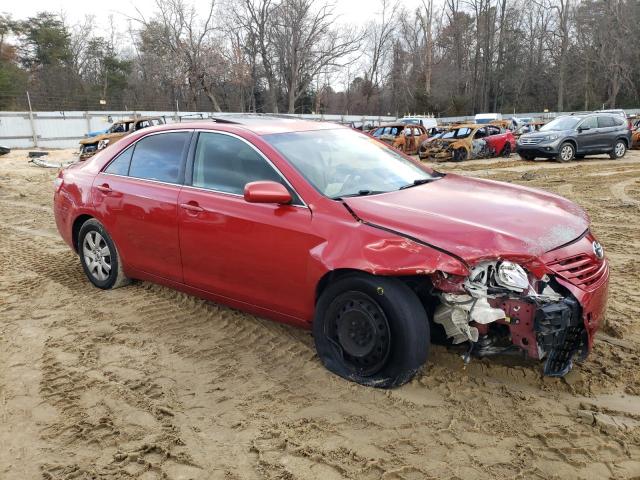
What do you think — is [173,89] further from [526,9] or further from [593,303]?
[593,303]

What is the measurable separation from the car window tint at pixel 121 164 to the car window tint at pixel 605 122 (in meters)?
17.5

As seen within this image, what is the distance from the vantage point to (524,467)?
2502 millimetres

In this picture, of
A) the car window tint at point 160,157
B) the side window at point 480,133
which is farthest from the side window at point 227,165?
the side window at point 480,133

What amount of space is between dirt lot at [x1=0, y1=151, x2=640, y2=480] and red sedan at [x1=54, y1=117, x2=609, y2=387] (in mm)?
265

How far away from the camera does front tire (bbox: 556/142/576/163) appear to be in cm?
1714

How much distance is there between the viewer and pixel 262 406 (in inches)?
121

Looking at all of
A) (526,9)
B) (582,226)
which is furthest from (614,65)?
(582,226)

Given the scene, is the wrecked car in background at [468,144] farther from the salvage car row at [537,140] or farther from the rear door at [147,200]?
the rear door at [147,200]

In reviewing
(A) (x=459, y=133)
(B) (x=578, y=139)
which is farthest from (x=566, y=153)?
(A) (x=459, y=133)

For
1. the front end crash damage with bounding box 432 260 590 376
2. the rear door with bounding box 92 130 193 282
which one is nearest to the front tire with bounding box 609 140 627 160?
the front end crash damage with bounding box 432 260 590 376

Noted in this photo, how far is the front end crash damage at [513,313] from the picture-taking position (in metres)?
2.86

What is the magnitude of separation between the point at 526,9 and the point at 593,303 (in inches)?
2401

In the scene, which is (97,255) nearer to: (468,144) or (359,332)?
(359,332)

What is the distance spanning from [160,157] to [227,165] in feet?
2.79
